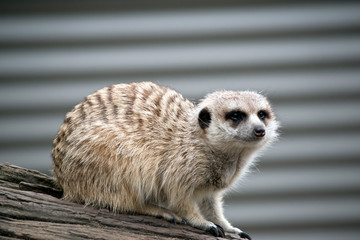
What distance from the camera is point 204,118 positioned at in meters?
3.04

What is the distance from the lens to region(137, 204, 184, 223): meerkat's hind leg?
2.81 m

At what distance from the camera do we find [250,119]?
9.45 ft

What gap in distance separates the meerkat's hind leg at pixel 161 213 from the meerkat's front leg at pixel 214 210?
1.17 feet

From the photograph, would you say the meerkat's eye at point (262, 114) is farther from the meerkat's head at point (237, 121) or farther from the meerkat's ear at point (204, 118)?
the meerkat's ear at point (204, 118)

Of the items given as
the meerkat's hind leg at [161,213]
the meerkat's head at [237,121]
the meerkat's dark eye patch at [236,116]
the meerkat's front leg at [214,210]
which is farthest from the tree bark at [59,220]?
the meerkat's dark eye patch at [236,116]

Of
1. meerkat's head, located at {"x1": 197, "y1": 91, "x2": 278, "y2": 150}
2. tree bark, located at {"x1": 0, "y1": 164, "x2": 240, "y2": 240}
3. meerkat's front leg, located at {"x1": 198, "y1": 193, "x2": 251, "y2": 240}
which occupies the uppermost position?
meerkat's head, located at {"x1": 197, "y1": 91, "x2": 278, "y2": 150}

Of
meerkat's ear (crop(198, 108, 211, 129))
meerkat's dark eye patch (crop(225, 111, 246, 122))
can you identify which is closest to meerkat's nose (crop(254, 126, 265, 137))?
meerkat's dark eye patch (crop(225, 111, 246, 122))

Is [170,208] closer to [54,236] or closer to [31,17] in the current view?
[54,236]

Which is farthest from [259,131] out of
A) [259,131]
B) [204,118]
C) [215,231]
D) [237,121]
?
[215,231]

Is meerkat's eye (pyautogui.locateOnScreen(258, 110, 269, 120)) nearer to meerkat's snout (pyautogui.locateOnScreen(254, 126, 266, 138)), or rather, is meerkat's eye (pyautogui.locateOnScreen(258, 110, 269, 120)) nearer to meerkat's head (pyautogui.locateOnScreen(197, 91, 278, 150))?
meerkat's head (pyautogui.locateOnScreen(197, 91, 278, 150))

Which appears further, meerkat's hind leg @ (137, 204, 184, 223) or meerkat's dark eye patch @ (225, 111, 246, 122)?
meerkat's dark eye patch @ (225, 111, 246, 122)

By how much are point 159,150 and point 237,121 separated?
1.68 feet

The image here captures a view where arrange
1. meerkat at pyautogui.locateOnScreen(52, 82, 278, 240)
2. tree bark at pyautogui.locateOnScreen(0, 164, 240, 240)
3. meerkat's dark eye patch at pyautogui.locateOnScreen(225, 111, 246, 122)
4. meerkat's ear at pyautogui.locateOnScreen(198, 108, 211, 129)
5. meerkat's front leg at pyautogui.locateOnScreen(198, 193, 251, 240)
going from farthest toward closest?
1. meerkat's front leg at pyautogui.locateOnScreen(198, 193, 251, 240)
2. meerkat's ear at pyautogui.locateOnScreen(198, 108, 211, 129)
3. meerkat's dark eye patch at pyautogui.locateOnScreen(225, 111, 246, 122)
4. meerkat at pyautogui.locateOnScreen(52, 82, 278, 240)
5. tree bark at pyautogui.locateOnScreen(0, 164, 240, 240)

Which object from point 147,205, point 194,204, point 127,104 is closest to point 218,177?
point 194,204
